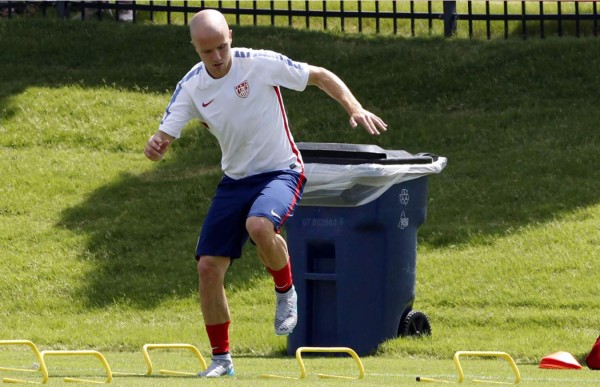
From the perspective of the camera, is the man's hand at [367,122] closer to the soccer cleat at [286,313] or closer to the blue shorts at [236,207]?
the blue shorts at [236,207]

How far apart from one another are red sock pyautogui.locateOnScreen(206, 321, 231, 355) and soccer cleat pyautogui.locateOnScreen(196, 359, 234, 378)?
0.05 meters

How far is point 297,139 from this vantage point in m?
15.0

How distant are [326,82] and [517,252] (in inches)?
190

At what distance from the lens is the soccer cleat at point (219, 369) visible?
23.3ft

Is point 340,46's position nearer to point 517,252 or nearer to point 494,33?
point 494,33

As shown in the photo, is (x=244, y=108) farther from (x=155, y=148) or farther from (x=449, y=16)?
(x=449, y=16)

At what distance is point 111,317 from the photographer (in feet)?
36.4

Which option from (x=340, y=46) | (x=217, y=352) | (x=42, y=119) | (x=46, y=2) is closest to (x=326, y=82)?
(x=217, y=352)

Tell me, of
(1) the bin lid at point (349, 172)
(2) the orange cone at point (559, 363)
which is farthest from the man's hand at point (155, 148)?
(2) the orange cone at point (559, 363)

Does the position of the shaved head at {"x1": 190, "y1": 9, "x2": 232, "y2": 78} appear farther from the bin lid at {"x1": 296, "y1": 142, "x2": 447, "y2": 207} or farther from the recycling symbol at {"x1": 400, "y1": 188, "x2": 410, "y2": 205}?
the recycling symbol at {"x1": 400, "y1": 188, "x2": 410, "y2": 205}

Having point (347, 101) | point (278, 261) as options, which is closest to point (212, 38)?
point (347, 101)

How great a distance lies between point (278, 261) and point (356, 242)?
208 cm

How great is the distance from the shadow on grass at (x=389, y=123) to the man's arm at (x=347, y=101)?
178 inches

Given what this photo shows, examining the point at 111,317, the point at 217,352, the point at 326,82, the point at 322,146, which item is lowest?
the point at 111,317
